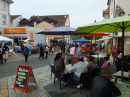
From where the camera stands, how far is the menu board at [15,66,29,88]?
17.7 ft

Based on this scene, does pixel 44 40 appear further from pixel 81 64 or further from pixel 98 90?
pixel 98 90

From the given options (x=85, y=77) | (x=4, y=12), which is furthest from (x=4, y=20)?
(x=85, y=77)

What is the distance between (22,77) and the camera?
5.46m

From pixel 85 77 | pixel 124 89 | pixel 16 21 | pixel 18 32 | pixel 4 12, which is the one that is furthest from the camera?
pixel 16 21

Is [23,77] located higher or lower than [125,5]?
lower

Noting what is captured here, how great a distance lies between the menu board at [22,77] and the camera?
5.41 m

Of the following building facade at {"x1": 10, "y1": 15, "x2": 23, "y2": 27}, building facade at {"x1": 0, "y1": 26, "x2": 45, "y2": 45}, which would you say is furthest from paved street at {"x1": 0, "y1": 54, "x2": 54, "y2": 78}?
building facade at {"x1": 10, "y1": 15, "x2": 23, "y2": 27}

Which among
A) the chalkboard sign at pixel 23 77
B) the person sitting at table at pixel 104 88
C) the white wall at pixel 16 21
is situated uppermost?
the white wall at pixel 16 21

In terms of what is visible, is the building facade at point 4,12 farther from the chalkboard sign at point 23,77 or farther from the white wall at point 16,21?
the chalkboard sign at point 23,77

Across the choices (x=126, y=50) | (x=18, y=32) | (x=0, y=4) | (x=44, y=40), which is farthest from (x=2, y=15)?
(x=126, y=50)

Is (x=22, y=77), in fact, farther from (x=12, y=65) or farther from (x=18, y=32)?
(x=18, y=32)

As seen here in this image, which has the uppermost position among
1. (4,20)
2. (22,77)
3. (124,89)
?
(4,20)

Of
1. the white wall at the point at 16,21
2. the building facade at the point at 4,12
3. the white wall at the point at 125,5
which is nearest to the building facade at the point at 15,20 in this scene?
the white wall at the point at 16,21

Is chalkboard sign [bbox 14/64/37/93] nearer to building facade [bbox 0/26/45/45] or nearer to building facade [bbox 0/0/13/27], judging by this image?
building facade [bbox 0/26/45/45]
